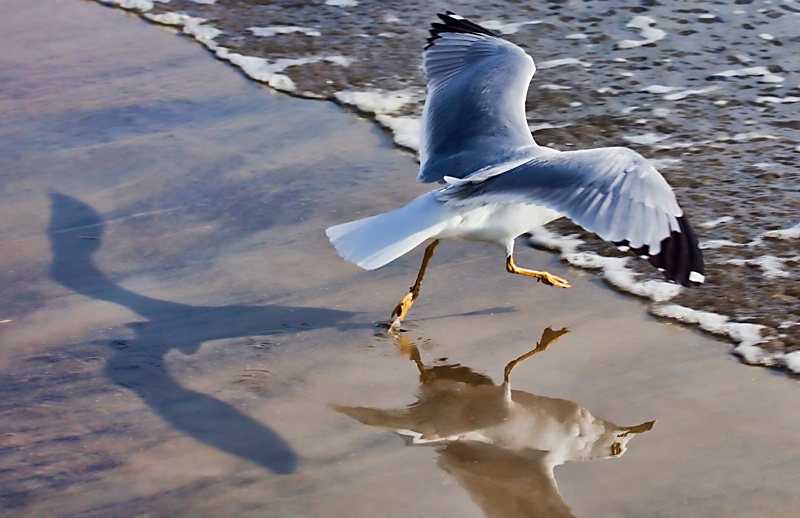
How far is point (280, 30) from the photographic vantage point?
7.92 metres

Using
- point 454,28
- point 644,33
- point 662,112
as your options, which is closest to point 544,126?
point 662,112

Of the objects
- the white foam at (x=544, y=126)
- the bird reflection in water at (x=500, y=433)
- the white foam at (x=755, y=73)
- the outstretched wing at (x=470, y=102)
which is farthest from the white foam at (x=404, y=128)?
the bird reflection in water at (x=500, y=433)

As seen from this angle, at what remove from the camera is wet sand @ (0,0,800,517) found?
307 centimetres

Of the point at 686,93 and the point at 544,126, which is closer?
the point at 544,126

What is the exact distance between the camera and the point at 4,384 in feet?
11.7

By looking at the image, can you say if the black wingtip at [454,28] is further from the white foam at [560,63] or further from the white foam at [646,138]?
the white foam at [560,63]

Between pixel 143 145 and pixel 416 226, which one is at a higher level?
pixel 416 226

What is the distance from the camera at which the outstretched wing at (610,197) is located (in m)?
3.41

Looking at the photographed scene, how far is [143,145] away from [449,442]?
3103 millimetres

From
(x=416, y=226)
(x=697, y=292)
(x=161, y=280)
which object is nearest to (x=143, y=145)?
(x=161, y=280)

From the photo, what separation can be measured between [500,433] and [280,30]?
522cm

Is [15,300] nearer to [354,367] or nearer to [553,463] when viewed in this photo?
[354,367]

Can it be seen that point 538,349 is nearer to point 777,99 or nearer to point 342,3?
point 777,99

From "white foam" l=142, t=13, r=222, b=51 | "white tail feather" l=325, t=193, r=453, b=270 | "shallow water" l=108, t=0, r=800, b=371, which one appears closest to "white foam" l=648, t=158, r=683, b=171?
"shallow water" l=108, t=0, r=800, b=371
